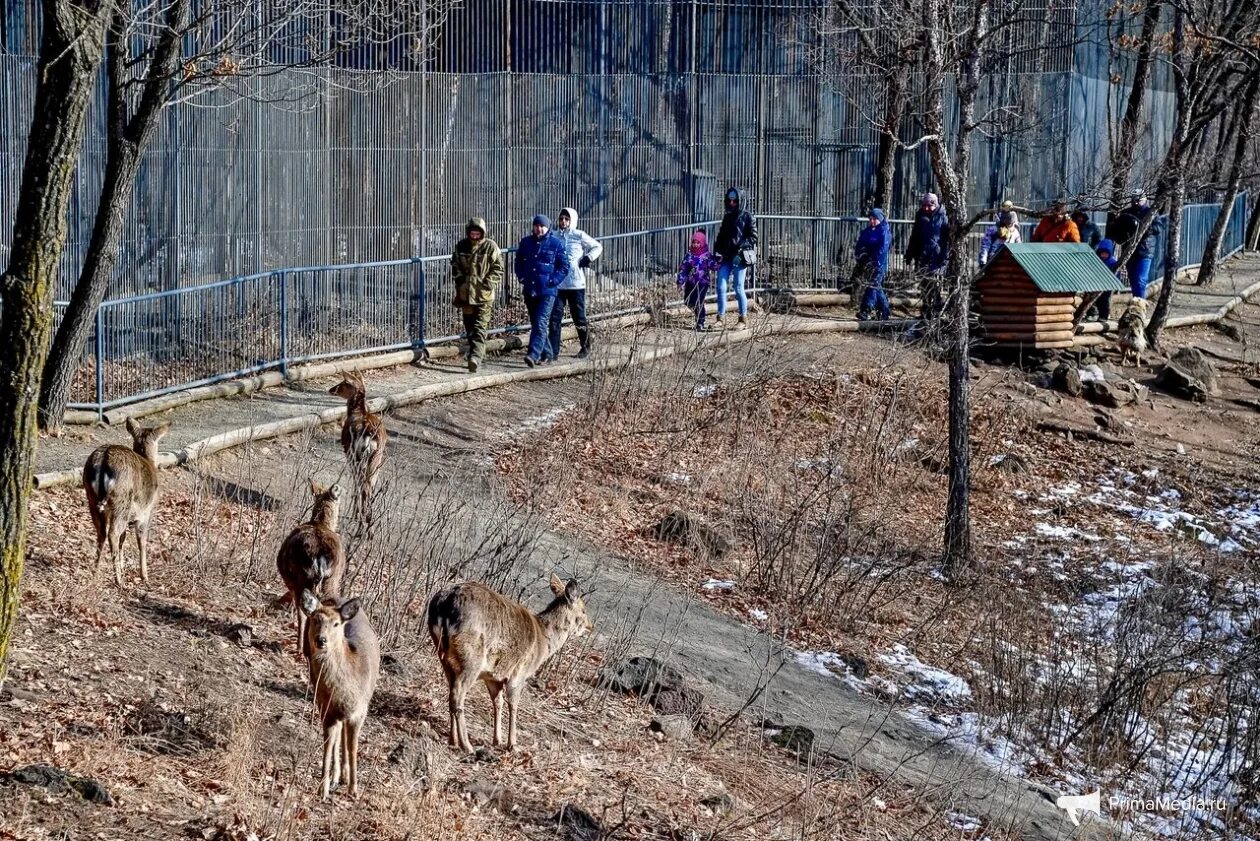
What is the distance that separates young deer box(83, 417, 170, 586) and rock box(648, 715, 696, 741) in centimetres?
352

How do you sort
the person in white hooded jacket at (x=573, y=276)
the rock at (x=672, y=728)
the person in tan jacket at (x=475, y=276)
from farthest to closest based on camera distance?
the person in white hooded jacket at (x=573, y=276), the person in tan jacket at (x=475, y=276), the rock at (x=672, y=728)

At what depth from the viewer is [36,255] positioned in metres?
7.74

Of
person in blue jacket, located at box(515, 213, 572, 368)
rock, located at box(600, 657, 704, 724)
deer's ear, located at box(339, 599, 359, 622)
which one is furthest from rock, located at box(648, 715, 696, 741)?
person in blue jacket, located at box(515, 213, 572, 368)

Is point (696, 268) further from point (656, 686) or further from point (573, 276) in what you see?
point (656, 686)

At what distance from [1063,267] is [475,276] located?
9.63 m

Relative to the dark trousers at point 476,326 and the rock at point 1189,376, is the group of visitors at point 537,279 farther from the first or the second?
the rock at point 1189,376

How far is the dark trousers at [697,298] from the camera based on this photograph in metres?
23.1

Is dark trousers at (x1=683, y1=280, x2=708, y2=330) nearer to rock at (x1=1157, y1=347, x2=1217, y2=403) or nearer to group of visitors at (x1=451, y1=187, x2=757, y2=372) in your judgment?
group of visitors at (x1=451, y1=187, x2=757, y2=372)

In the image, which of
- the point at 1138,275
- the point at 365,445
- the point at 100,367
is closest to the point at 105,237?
the point at 100,367

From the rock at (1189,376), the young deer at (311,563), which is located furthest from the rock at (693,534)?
the rock at (1189,376)

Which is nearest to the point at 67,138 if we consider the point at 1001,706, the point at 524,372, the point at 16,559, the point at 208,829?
the point at 16,559

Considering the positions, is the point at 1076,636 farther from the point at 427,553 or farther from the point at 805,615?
the point at 427,553

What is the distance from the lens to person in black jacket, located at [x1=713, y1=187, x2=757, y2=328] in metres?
23.4

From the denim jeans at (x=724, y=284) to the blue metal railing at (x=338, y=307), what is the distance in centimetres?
88
